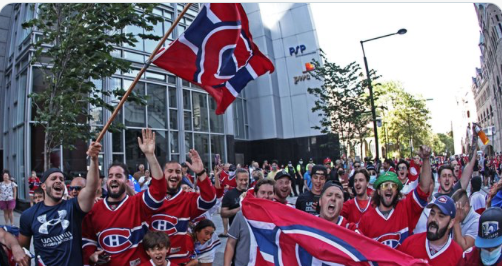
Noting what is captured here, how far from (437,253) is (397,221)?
0.90 metres

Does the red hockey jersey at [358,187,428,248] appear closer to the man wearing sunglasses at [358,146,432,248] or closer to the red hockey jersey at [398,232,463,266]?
the man wearing sunglasses at [358,146,432,248]

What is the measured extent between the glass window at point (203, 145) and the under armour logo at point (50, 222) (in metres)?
19.3

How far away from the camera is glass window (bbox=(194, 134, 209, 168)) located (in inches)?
913

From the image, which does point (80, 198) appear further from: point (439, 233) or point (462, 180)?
point (462, 180)

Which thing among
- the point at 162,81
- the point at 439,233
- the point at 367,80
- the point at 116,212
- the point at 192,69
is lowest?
the point at 439,233

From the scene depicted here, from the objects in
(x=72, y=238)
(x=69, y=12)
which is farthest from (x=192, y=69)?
(x=69, y=12)

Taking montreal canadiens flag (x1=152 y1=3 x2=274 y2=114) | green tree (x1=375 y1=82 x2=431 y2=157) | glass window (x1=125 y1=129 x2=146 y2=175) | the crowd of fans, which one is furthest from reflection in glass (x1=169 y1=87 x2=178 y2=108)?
green tree (x1=375 y1=82 x2=431 y2=157)

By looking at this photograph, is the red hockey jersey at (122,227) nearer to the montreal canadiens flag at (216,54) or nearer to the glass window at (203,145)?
the montreal canadiens flag at (216,54)

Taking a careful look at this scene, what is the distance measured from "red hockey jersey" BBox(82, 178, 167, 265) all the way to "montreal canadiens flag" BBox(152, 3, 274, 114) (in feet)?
5.63

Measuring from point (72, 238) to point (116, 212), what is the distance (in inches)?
18.3

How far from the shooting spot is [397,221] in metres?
4.24

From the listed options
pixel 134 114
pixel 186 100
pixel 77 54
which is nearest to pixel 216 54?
pixel 77 54

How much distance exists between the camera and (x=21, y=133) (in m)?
16.9

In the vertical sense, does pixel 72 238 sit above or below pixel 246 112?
below
